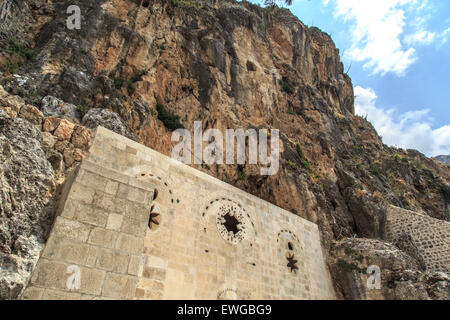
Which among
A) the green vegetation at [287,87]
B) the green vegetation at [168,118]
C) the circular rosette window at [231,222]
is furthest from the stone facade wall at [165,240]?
the green vegetation at [287,87]

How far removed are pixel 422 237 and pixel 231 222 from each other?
425 inches

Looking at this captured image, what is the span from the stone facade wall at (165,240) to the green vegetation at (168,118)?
11.7 ft

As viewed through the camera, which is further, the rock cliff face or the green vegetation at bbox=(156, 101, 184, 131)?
the green vegetation at bbox=(156, 101, 184, 131)

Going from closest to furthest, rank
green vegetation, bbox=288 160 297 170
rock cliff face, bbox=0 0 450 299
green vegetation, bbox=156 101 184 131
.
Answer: rock cliff face, bbox=0 0 450 299
green vegetation, bbox=156 101 184 131
green vegetation, bbox=288 160 297 170

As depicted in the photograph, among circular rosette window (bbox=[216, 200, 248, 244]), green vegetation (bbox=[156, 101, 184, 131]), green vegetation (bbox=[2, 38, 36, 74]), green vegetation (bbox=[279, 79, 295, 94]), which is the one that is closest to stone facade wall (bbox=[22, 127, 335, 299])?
circular rosette window (bbox=[216, 200, 248, 244])

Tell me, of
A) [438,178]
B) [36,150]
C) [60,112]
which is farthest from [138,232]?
[438,178]

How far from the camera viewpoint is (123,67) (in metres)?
12.0

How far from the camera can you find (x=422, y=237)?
1451 cm

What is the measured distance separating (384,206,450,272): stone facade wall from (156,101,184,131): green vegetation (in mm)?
11666

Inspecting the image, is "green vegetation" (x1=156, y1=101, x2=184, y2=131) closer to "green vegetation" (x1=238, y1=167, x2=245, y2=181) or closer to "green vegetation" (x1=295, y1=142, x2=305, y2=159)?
"green vegetation" (x1=238, y1=167, x2=245, y2=181)

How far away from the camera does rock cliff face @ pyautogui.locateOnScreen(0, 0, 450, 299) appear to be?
543 cm

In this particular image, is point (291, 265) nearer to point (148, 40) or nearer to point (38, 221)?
point (38, 221)

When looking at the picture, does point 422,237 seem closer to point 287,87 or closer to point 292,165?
point 292,165

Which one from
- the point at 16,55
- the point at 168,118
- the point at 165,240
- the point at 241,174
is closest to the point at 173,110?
the point at 168,118
